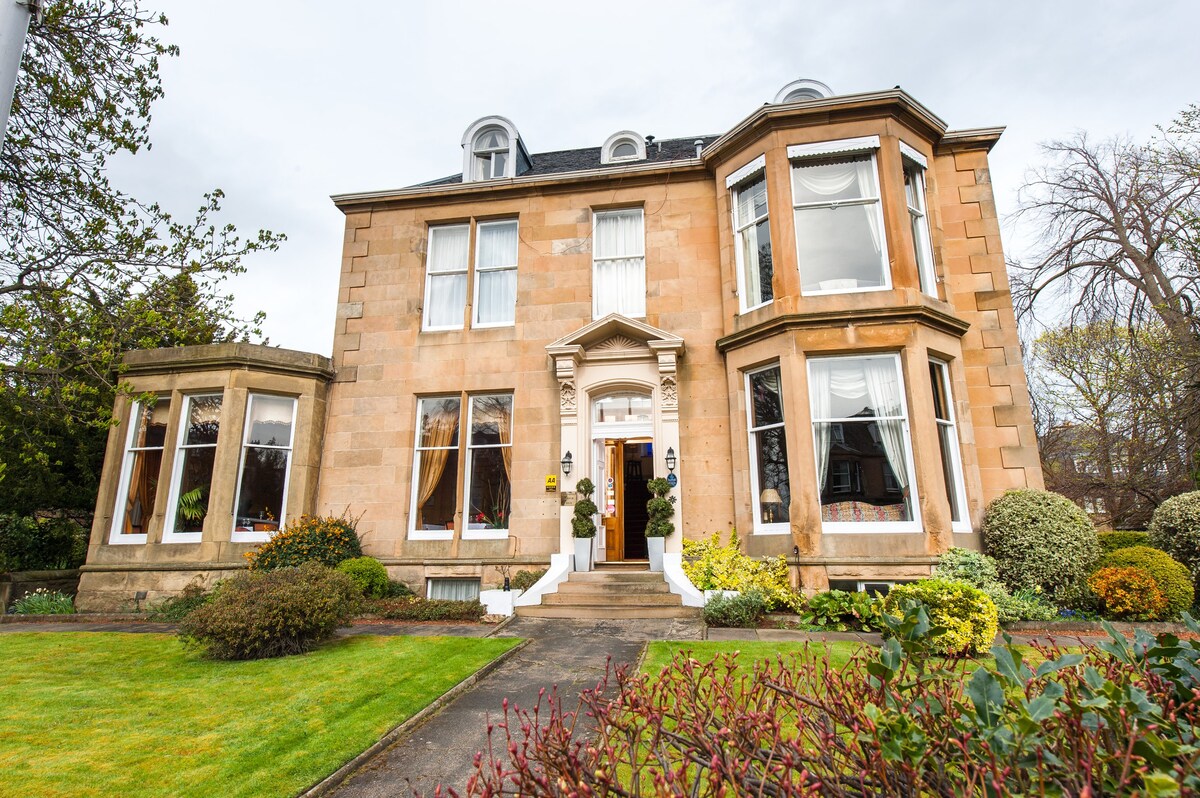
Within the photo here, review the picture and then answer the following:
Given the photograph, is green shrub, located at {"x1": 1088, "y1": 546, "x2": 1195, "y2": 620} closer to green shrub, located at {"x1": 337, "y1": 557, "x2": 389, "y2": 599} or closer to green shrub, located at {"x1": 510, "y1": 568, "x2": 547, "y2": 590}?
green shrub, located at {"x1": 510, "y1": 568, "x2": 547, "y2": 590}

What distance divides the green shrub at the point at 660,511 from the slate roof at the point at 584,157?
24.6 feet

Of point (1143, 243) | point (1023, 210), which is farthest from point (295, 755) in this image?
point (1143, 243)

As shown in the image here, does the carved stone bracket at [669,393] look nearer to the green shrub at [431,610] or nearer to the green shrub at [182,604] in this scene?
the green shrub at [431,610]

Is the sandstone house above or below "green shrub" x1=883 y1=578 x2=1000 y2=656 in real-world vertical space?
above

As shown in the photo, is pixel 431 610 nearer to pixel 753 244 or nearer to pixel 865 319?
pixel 865 319

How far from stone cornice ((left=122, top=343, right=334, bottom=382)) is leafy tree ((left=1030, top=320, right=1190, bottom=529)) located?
16.1 metres

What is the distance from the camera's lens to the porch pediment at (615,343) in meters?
11.7

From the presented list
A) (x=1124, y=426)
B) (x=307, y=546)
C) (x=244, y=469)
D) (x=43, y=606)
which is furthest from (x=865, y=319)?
(x=43, y=606)

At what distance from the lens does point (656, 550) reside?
1086cm

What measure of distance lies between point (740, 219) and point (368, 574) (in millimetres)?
9572

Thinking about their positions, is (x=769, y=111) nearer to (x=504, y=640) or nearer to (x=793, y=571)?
(x=793, y=571)

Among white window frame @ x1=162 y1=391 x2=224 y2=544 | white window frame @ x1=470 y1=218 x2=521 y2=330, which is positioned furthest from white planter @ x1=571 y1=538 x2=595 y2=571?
white window frame @ x1=162 y1=391 x2=224 y2=544

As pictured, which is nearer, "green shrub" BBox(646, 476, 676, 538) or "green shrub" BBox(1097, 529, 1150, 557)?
"green shrub" BBox(646, 476, 676, 538)

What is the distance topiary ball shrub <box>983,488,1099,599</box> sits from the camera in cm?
948
